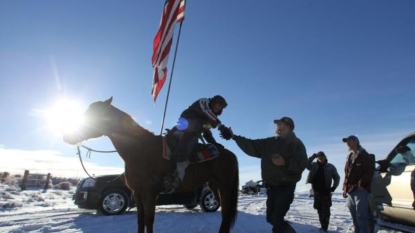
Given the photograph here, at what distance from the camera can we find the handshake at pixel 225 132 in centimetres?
591

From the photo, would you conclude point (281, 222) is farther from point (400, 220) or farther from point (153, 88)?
point (153, 88)

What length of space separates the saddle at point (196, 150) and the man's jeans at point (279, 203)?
1.58 m

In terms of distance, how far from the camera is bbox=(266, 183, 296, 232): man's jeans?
504 cm

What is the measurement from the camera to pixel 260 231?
25.9 ft

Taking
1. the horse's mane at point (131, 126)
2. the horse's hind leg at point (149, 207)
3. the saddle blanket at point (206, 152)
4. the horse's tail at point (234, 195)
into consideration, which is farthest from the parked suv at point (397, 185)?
the horse's mane at point (131, 126)

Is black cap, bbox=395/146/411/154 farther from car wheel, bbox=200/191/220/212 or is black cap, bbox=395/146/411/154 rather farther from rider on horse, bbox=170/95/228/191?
car wheel, bbox=200/191/220/212

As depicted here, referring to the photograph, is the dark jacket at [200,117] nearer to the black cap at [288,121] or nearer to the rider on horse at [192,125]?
the rider on horse at [192,125]

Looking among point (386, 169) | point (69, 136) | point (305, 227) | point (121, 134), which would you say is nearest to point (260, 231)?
point (305, 227)

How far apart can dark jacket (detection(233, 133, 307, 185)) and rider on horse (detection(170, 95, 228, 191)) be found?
887 millimetres

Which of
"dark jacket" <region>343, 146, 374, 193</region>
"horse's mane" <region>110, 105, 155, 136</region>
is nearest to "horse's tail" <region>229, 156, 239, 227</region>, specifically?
"horse's mane" <region>110, 105, 155, 136</region>

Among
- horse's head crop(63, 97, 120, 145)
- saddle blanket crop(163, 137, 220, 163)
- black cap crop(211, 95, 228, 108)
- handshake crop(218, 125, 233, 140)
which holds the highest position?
black cap crop(211, 95, 228, 108)

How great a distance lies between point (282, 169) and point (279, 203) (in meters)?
0.50

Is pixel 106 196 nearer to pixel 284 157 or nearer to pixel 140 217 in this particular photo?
pixel 140 217

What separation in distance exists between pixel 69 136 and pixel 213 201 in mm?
6863
